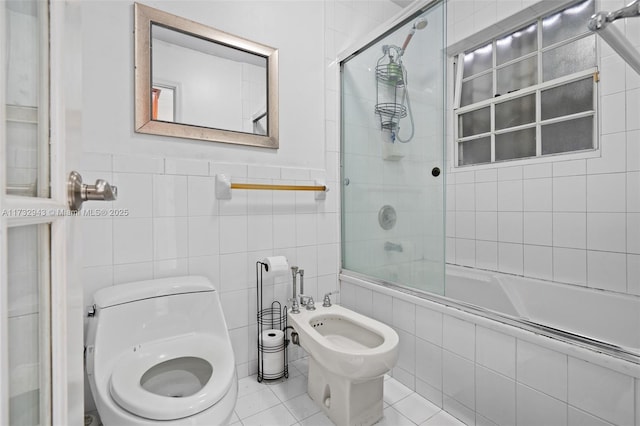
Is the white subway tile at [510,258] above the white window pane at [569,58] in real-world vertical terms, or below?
below

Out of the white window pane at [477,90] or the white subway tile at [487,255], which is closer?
the white subway tile at [487,255]

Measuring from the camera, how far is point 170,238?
1478 millimetres

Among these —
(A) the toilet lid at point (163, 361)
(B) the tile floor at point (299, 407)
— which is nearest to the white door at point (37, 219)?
(A) the toilet lid at point (163, 361)

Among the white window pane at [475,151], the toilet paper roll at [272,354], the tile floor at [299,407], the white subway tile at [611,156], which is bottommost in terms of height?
the tile floor at [299,407]

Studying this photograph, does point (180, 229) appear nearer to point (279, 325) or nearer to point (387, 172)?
point (279, 325)

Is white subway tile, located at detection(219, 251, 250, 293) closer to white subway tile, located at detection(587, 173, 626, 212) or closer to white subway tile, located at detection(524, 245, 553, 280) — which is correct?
white subway tile, located at detection(524, 245, 553, 280)

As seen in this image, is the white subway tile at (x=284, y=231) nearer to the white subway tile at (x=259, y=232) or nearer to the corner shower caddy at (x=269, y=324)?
the white subway tile at (x=259, y=232)

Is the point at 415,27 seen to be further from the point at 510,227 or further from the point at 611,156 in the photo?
the point at 510,227

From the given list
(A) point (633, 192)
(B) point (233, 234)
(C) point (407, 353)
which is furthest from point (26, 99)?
(A) point (633, 192)

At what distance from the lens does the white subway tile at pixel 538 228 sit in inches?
72.1

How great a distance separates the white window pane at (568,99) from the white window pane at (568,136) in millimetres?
60

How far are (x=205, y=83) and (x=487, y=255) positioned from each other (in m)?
1.98

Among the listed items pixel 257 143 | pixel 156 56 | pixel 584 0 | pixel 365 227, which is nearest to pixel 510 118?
pixel 584 0

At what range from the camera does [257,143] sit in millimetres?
1716
